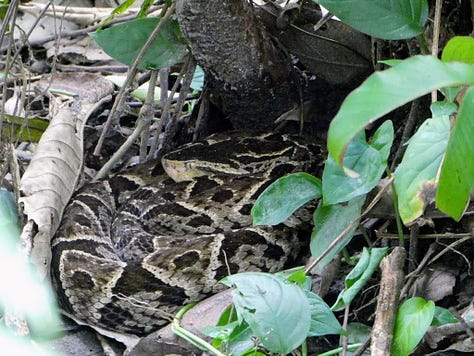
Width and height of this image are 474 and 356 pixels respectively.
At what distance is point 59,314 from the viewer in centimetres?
336

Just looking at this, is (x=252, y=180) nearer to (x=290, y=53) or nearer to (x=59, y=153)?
(x=290, y=53)

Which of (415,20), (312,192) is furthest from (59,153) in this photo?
(415,20)

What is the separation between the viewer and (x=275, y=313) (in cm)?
217

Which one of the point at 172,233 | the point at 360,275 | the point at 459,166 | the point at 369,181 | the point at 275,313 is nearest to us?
the point at 459,166

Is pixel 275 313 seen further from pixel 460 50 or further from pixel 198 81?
pixel 198 81

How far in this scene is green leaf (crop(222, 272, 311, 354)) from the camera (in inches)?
84.9

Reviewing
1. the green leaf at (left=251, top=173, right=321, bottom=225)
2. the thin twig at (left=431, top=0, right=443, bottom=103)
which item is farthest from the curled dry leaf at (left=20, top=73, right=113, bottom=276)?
the thin twig at (left=431, top=0, right=443, bottom=103)

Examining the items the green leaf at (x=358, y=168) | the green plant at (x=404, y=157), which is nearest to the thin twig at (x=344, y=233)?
the green plant at (x=404, y=157)

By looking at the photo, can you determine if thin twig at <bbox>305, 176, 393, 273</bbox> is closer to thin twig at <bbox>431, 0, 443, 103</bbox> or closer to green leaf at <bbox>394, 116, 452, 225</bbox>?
thin twig at <bbox>431, 0, 443, 103</bbox>

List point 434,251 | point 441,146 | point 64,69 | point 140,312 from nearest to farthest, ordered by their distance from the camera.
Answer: point 441,146 < point 434,251 < point 140,312 < point 64,69

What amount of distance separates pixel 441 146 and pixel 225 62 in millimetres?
1942

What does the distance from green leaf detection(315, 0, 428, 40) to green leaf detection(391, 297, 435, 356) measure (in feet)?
2.72

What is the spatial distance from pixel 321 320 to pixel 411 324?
273 mm

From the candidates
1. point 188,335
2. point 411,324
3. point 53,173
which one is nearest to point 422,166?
point 411,324
